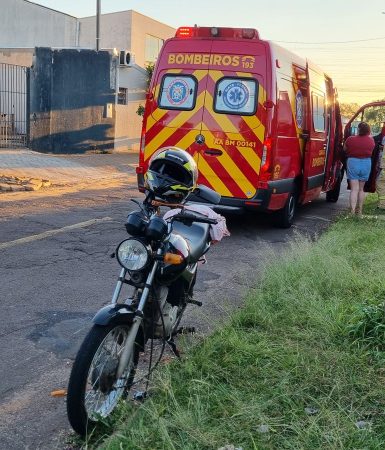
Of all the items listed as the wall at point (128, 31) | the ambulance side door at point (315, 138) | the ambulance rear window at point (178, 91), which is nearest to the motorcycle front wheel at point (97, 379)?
the ambulance rear window at point (178, 91)

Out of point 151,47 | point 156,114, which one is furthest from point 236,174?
point 151,47

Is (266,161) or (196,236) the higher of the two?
(266,161)

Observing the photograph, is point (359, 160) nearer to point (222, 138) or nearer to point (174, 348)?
point (222, 138)

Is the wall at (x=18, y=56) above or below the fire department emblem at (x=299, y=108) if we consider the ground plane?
above

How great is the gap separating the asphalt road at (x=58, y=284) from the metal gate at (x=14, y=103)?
361 inches

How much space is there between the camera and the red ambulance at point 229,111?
7.39 metres

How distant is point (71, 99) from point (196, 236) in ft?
51.9

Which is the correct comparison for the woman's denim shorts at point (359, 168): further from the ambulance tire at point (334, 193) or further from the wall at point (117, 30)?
the wall at point (117, 30)

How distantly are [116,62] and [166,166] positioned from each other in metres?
16.9

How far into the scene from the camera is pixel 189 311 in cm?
475

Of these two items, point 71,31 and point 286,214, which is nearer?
point 286,214

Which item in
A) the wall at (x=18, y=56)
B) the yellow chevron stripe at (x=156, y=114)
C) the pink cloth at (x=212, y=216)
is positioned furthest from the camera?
the wall at (x=18, y=56)

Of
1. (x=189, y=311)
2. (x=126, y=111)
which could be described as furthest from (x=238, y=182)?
(x=126, y=111)

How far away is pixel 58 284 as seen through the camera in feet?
17.4
